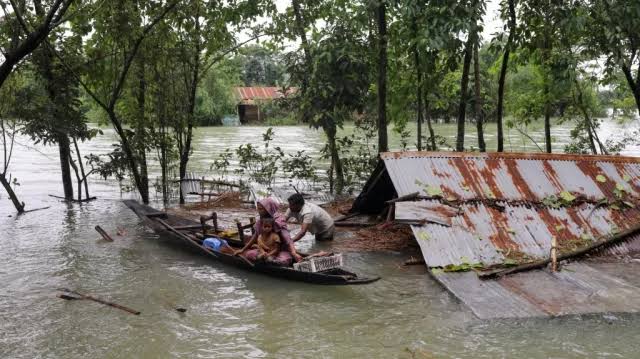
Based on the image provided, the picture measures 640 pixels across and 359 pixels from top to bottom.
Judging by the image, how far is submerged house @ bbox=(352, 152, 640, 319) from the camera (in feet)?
21.2

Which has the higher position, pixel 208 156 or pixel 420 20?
pixel 420 20

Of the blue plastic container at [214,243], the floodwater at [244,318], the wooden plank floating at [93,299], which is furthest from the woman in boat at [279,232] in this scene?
the wooden plank floating at [93,299]

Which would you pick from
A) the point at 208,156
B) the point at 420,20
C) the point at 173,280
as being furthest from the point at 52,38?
the point at 208,156

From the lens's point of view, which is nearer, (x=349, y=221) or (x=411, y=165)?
(x=411, y=165)

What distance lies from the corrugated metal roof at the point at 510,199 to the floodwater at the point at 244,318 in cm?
78

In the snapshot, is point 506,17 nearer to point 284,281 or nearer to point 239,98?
point 284,281

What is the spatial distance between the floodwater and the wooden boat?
0.19 meters

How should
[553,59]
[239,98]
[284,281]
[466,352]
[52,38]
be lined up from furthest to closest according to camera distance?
[239,98]
[52,38]
[553,59]
[284,281]
[466,352]

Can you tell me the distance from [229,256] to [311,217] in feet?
4.90

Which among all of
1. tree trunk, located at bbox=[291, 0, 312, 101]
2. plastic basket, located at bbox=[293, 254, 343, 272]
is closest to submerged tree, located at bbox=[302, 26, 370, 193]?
tree trunk, located at bbox=[291, 0, 312, 101]

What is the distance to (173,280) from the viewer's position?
7969 millimetres

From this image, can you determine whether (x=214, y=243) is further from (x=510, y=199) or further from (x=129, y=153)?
(x=129, y=153)

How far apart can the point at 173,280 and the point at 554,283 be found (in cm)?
505

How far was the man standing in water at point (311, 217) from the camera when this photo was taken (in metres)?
8.81
